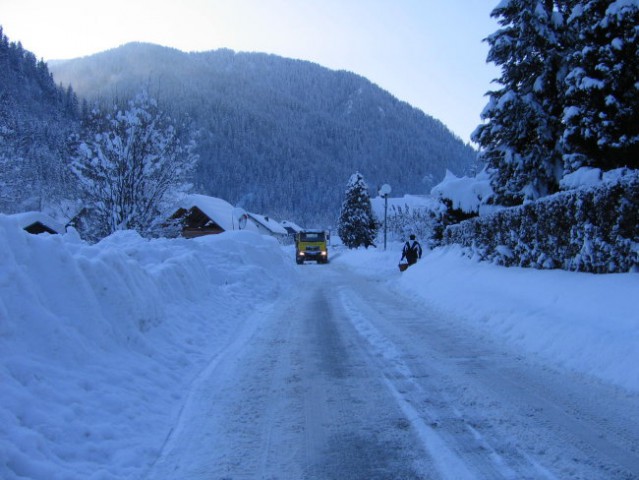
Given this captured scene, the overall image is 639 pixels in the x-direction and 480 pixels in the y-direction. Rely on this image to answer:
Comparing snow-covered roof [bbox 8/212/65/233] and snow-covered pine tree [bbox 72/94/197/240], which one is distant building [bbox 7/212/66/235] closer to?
snow-covered roof [bbox 8/212/65/233]

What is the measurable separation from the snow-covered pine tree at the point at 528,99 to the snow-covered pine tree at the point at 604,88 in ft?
7.85

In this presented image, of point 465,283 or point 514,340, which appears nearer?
point 514,340

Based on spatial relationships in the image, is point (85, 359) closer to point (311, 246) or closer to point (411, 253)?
point (411, 253)

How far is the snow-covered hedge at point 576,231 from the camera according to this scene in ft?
Answer: 26.3

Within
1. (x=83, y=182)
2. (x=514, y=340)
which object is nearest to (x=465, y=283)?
(x=514, y=340)

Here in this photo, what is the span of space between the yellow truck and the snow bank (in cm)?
2830

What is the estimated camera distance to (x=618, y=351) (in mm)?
6008

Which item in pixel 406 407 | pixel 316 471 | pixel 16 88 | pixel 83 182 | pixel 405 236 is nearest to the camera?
pixel 316 471

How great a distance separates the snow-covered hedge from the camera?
26.3 feet

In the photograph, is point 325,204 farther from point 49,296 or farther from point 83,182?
point 49,296

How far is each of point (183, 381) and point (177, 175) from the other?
1631cm

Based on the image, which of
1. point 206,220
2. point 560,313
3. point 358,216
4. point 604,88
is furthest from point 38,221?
point 560,313

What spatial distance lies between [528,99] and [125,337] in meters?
14.9

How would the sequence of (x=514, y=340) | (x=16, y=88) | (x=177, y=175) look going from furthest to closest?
(x=16, y=88) → (x=177, y=175) → (x=514, y=340)
